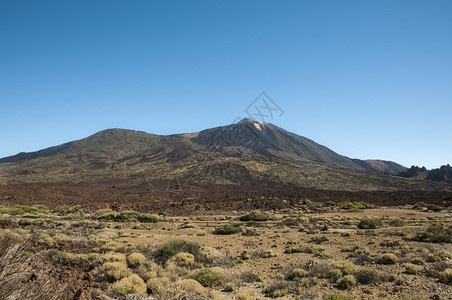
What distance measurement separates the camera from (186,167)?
292ft

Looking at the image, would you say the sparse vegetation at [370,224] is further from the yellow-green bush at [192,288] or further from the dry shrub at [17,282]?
the dry shrub at [17,282]

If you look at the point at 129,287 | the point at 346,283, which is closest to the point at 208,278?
the point at 129,287

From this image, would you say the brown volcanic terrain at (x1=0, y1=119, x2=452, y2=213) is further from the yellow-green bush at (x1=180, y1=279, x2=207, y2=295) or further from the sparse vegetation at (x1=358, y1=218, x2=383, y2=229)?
the yellow-green bush at (x1=180, y1=279, x2=207, y2=295)

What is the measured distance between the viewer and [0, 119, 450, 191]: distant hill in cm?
7406

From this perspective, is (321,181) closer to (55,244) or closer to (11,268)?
(55,244)

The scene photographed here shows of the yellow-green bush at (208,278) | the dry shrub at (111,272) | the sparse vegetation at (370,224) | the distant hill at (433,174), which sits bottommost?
the sparse vegetation at (370,224)

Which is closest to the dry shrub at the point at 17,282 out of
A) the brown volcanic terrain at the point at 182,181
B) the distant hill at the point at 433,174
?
the brown volcanic terrain at the point at 182,181

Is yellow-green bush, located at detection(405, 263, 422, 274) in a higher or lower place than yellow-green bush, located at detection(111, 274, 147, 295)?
lower

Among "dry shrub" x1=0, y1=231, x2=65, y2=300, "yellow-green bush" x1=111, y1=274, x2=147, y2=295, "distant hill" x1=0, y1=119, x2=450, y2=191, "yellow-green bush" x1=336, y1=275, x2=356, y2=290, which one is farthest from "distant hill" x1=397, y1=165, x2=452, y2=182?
"dry shrub" x1=0, y1=231, x2=65, y2=300

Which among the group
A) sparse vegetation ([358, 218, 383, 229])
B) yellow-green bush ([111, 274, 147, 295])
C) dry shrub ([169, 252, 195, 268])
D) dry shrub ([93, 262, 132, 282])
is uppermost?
→ yellow-green bush ([111, 274, 147, 295])

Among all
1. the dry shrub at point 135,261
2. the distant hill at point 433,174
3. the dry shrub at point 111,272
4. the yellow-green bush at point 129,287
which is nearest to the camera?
the yellow-green bush at point 129,287

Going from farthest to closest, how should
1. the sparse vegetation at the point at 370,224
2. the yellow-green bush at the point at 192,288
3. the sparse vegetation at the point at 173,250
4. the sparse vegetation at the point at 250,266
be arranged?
the sparse vegetation at the point at 370,224 → the sparse vegetation at the point at 173,250 → the sparse vegetation at the point at 250,266 → the yellow-green bush at the point at 192,288

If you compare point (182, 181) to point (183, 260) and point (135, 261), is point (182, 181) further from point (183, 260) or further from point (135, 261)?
point (135, 261)

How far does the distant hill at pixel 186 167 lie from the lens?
74.1 m
